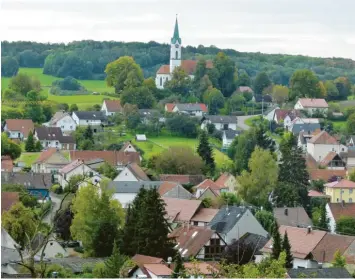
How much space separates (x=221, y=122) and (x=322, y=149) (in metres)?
6.00

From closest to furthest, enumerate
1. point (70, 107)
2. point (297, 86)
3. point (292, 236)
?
point (292, 236)
point (70, 107)
point (297, 86)

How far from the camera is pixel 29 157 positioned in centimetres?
3008

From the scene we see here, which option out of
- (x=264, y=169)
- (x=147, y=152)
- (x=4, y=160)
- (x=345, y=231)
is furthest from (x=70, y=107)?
(x=345, y=231)

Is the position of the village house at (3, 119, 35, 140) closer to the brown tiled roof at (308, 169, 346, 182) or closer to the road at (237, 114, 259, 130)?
the road at (237, 114, 259, 130)

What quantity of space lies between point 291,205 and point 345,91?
25.6m

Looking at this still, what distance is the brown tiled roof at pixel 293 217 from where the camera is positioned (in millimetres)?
21109

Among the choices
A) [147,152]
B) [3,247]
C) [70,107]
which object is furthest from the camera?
[70,107]

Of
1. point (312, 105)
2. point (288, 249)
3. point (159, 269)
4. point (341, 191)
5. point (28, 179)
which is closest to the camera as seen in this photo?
point (159, 269)

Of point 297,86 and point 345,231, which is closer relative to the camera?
point 345,231

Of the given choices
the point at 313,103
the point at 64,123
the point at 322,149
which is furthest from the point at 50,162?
the point at 313,103

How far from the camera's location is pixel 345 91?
159 feet

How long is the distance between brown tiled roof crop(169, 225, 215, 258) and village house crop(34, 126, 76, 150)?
15.0m

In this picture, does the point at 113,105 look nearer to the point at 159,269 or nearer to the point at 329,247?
the point at 329,247

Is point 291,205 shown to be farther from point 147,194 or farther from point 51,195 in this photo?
point 147,194
